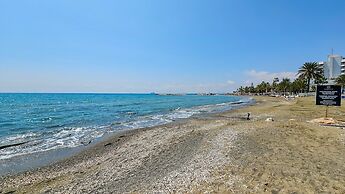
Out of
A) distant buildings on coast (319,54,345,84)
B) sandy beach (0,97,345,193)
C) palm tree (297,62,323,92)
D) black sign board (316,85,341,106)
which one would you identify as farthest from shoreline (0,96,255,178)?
distant buildings on coast (319,54,345,84)

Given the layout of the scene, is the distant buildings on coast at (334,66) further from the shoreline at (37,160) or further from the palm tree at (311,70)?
the shoreline at (37,160)

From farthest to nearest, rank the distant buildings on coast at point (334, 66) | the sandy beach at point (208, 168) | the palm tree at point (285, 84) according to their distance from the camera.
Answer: the distant buildings on coast at point (334, 66)
the palm tree at point (285, 84)
the sandy beach at point (208, 168)

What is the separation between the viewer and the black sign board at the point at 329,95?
22770 mm

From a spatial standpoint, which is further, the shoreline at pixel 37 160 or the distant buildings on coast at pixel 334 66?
the distant buildings on coast at pixel 334 66

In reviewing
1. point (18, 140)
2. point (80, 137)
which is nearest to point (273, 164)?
point (80, 137)

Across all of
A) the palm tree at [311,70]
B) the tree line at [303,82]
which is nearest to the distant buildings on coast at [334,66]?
the tree line at [303,82]

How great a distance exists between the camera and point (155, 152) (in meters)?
14.0

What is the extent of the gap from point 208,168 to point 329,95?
1912 cm

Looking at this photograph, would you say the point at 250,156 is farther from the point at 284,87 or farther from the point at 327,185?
the point at 284,87

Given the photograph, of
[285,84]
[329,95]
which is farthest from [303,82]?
[329,95]

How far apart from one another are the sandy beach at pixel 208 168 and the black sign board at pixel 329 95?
7.80 m

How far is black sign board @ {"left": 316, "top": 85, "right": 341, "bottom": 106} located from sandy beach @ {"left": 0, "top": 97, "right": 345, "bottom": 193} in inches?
307

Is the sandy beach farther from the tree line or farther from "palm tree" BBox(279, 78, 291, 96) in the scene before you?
"palm tree" BBox(279, 78, 291, 96)

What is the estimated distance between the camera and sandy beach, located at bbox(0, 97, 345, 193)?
324 inches
